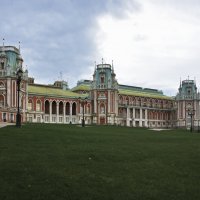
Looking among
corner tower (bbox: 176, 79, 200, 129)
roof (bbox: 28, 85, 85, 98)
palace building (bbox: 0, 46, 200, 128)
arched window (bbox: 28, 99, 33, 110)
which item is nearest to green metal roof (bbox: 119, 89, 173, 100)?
palace building (bbox: 0, 46, 200, 128)

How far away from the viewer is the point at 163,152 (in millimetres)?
20406

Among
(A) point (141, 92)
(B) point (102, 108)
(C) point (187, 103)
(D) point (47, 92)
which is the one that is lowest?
(B) point (102, 108)

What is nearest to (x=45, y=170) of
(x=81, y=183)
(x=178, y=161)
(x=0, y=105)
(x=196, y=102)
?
(x=81, y=183)

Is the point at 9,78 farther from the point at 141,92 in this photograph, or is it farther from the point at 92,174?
the point at 92,174

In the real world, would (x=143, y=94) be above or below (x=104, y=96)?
above

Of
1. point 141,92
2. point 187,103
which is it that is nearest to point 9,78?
point 141,92

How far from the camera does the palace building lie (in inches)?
3091

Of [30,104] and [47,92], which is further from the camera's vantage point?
[47,92]

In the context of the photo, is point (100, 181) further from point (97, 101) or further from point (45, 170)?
point (97, 101)

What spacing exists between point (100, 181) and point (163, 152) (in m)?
8.29

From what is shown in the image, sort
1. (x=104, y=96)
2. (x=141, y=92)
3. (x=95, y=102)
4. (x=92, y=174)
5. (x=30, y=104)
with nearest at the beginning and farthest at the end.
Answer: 1. (x=92, y=174)
2. (x=30, y=104)
3. (x=104, y=96)
4. (x=95, y=102)
5. (x=141, y=92)

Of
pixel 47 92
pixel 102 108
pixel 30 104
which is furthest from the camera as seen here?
pixel 102 108

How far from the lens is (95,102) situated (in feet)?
329

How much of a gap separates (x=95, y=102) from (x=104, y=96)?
10.9ft
